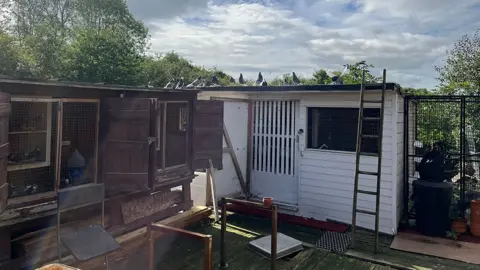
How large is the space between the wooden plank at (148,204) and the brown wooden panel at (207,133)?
65cm

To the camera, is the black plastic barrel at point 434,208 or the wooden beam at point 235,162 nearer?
the black plastic barrel at point 434,208

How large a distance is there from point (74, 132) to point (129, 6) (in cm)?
2204

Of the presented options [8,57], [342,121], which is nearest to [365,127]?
[342,121]

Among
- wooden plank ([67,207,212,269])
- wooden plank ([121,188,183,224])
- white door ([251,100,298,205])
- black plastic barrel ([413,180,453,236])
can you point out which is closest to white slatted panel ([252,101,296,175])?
white door ([251,100,298,205])

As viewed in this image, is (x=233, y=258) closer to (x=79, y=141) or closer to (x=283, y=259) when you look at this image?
(x=283, y=259)

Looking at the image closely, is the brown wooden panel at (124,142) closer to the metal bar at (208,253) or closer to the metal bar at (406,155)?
the metal bar at (208,253)

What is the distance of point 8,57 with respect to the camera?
14.8m

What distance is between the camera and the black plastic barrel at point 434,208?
5.48 metres

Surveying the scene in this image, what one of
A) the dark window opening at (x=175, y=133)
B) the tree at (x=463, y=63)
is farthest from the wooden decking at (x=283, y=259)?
the tree at (x=463, y=63)

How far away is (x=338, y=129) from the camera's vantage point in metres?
6.14

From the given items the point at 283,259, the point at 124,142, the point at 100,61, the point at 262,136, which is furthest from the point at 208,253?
the point at 100,61

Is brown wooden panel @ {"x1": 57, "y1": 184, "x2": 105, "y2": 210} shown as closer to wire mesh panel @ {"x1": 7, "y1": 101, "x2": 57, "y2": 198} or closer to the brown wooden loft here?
the brown wooden loft

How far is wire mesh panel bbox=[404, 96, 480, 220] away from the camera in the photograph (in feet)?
19.5

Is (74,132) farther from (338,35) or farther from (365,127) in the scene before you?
(338,35)
